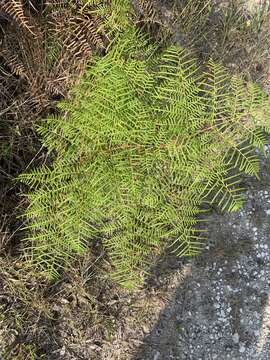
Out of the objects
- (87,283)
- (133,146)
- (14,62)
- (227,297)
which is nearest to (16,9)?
(14,62)

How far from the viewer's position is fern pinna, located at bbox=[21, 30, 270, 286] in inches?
51.1

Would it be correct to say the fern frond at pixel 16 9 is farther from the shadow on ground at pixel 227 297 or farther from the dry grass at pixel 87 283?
the shadow on ground at pixel 227 297

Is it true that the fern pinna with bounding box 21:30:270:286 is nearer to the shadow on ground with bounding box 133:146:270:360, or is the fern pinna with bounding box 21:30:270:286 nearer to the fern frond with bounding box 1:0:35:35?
the fern frond with bounding box 1:0:35:35

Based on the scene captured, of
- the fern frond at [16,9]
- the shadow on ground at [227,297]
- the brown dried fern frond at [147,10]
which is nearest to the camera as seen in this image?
the fern frond at [16,9]

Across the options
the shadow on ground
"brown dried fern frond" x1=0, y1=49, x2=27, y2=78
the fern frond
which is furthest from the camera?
the shadow on ground

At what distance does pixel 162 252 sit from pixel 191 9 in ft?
3.04

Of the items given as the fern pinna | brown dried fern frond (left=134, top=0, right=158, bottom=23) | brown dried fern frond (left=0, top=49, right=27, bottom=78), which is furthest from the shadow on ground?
brown dried fern frond (left=0, top=49, right=27, bottom=78)

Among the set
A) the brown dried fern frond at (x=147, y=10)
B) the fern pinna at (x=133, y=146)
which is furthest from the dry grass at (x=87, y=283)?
the fern pinna at (x=133, y=146)

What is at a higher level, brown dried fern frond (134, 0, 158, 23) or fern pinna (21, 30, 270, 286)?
brown dried fern frond (134, 0, 158, 23)

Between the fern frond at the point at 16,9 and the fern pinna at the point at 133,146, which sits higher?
the fern frond at the point at 16,9

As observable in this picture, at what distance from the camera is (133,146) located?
131cm

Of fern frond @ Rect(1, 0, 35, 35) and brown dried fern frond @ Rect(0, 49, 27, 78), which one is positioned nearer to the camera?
fern frond @ Rect(1, 0, 35, 35)

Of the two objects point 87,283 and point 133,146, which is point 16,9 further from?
point 87,283

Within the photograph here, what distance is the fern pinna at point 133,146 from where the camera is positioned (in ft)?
4.26
